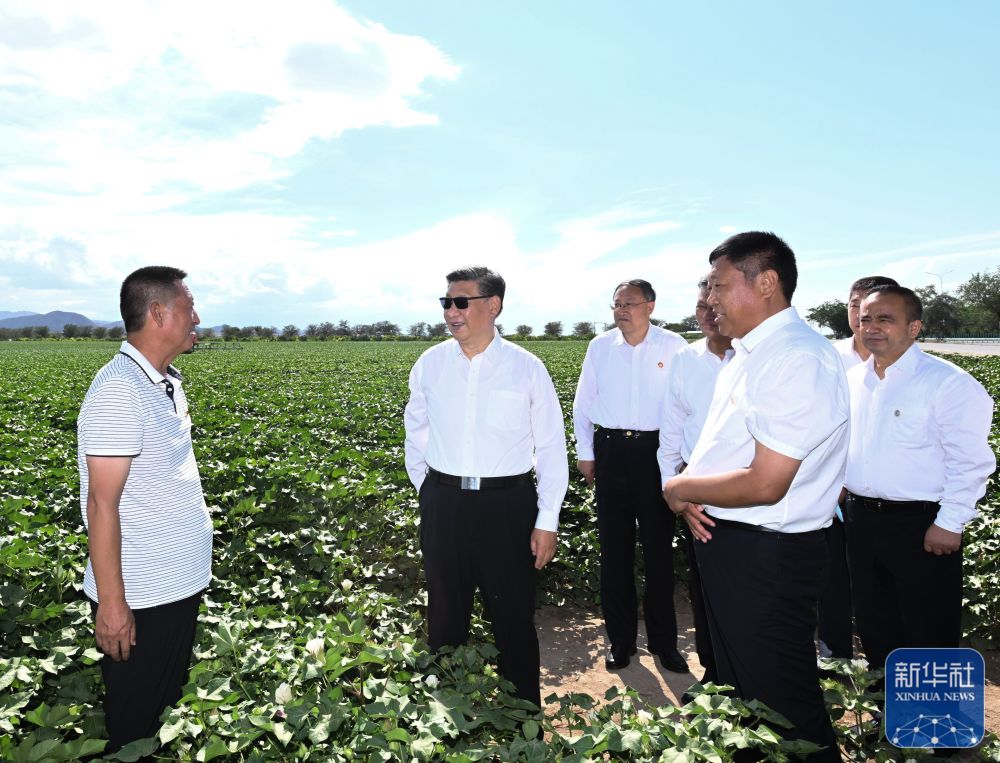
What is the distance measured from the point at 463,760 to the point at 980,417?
301cm

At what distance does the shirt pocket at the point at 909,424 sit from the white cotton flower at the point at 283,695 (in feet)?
10.2

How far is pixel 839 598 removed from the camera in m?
4.07

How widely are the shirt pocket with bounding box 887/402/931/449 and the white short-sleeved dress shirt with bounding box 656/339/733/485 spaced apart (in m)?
0.92

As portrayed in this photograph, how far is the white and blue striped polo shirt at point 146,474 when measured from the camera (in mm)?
2273

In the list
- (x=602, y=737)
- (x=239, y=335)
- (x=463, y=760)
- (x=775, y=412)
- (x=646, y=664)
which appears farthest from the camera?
(x=239, y=335)

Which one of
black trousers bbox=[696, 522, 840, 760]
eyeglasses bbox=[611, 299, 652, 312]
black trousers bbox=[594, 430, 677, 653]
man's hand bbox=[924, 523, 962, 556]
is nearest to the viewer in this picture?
black trousers bbox=[696, 522, 840, 760]

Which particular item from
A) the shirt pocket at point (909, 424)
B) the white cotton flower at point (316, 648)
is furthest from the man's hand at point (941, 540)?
the white cotton flower at point (316, 648)

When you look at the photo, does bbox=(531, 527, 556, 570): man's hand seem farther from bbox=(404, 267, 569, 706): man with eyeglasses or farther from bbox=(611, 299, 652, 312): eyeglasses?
bbox=(611, 299, 652, 312): eyeglasses

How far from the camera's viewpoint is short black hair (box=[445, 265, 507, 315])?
3281 millimetres

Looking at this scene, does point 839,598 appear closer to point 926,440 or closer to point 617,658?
point 926,440

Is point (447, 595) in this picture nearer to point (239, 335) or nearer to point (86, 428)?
point (86, 428)

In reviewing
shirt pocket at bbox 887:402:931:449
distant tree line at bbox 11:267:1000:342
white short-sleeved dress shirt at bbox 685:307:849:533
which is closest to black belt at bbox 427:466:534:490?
white short-sleeved dress shirt at bbox 685:307:849:533

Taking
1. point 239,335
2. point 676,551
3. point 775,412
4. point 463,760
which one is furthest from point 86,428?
point 239,335

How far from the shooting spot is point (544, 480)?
134 inches
